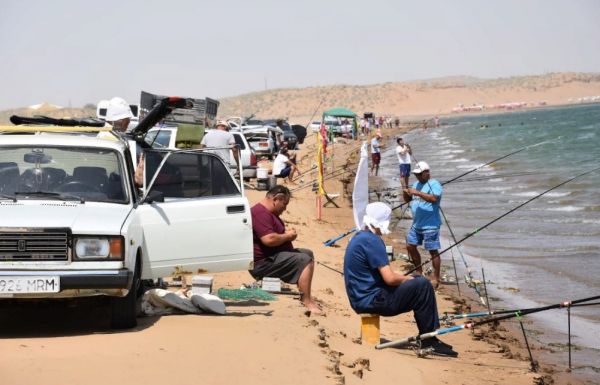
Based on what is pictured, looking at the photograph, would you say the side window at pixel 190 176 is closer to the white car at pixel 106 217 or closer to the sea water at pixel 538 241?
the white car at pixel 106 217

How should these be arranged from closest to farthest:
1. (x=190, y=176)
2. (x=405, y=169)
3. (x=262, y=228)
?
1. (x=190, y=176)
2. (x=262, y=228)
3. (x=405, y=169)

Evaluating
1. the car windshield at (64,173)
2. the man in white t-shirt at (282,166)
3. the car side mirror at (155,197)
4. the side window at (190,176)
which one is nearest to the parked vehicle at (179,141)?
the side window at (190,176)

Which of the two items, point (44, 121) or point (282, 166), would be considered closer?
point (44, 121)

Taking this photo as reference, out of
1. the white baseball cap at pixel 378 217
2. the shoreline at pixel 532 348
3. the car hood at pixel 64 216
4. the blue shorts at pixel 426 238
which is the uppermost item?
the car hood at pixel 64 216

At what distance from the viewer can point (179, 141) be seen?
35.5 feet

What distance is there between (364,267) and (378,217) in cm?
49

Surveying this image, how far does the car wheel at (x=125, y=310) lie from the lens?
782cm

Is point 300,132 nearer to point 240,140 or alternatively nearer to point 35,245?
point 240,140

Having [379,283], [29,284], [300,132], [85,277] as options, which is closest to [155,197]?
[85,277]

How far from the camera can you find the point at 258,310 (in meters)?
9.62

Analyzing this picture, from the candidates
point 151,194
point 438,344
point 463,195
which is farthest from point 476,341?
point 463,195

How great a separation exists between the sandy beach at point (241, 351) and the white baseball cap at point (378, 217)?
1102 millimetres

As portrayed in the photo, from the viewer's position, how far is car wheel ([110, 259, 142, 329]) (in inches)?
308

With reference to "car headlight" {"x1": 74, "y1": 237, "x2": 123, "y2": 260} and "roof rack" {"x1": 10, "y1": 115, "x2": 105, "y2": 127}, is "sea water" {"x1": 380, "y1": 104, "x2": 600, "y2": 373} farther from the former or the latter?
"roof rack" {"x1": 10, "y1": 115, "x2": 105, "y2": 127}
